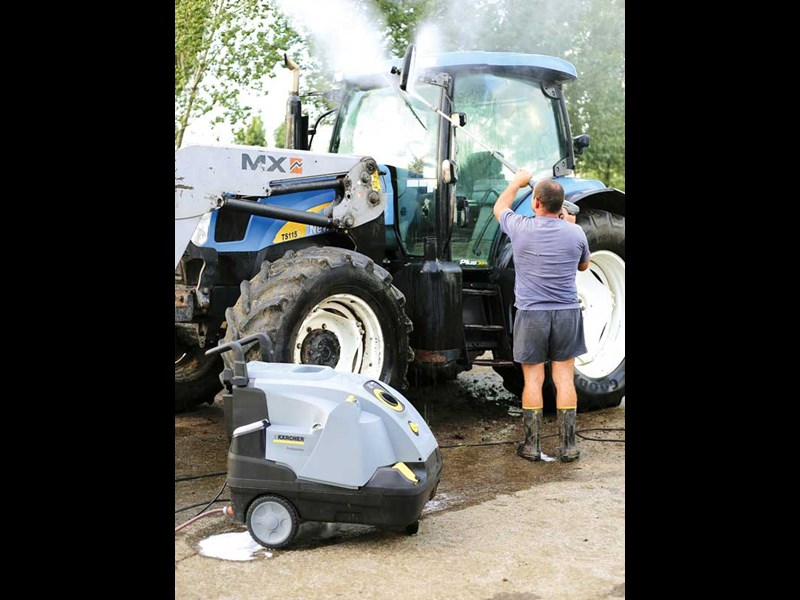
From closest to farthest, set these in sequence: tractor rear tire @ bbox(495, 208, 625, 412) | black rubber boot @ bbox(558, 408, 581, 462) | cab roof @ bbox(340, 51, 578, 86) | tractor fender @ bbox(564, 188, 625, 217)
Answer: black rubber boot @ bbox(558, 408, 581, 462) → cab roof @ bbox(340, 51, 578, 86) → tractor fender @ bbox(564, 188, 625, 217) → tractor rear tire @ bbox(495, 208, 625, 412)

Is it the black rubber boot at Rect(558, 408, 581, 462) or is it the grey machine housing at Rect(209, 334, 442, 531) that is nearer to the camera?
the grey machine housing at Rect(209, 334, 442, 531)

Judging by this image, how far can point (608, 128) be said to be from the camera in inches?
338

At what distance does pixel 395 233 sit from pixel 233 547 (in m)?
2.61

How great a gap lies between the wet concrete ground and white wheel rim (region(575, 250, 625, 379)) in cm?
105

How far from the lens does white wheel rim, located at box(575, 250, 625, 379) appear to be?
20.6 ft

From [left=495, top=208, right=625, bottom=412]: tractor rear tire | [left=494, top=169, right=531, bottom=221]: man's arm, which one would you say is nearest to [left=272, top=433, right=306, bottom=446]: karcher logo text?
[left=494, top=169, right=531, bottom=221]: man's arm

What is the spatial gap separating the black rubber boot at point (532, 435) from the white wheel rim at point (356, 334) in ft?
2.67

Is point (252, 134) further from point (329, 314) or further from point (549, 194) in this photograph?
point (549, 194)

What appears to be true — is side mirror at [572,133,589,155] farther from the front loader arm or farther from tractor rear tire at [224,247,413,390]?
tractor rear tire at [224,247,413,390]

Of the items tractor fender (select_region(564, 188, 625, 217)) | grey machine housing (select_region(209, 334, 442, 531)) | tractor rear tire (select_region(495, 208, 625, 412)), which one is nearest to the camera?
grey machine housing (select_region(209, 334, 442, 531))

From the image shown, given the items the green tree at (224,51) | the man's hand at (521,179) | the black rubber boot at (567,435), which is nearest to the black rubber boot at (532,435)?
the black rubber boot at (567,435)

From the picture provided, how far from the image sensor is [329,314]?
5.02 m

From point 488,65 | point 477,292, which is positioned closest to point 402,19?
point 488,65
